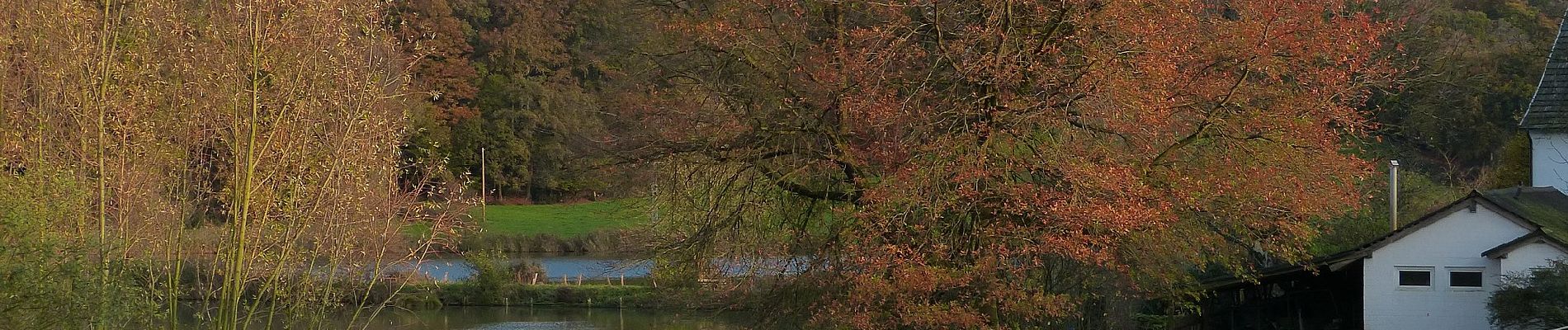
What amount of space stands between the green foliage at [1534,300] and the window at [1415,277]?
1548mm

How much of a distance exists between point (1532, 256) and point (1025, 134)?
6.26 metres

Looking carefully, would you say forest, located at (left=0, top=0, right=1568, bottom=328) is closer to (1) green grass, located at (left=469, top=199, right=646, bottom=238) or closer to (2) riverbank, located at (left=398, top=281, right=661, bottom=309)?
(2) riverbank, located at (left=398, top=281, right=661, bottom=309)

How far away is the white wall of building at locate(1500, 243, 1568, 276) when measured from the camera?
1570cm

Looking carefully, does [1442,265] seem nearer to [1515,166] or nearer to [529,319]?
[1515,166]

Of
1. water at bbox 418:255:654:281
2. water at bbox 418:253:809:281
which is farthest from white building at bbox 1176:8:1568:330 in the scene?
water at bbox 418:255:654:281

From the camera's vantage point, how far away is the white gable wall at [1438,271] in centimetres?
1661

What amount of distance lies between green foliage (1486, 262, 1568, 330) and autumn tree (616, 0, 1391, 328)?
1.96 m

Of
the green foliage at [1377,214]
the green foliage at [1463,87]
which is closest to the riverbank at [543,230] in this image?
the green foliage at [1463,87]

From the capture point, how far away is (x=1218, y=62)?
49.8ft

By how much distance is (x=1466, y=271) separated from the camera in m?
16.8

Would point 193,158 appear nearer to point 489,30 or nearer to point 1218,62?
point 1218,62

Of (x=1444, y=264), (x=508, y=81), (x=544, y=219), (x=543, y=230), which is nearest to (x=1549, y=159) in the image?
(x=1444, y=264)

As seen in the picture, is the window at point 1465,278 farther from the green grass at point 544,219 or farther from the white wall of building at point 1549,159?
the green grass at point 544,219

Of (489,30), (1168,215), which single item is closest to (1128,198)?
(1168,215)
